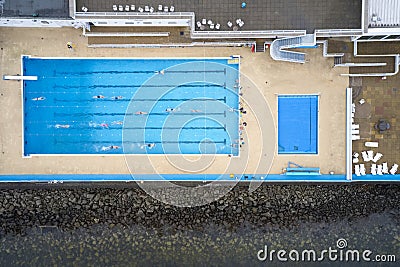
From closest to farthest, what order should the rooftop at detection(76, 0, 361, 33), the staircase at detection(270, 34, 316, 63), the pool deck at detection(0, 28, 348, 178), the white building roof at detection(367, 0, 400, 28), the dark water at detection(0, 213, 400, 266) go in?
the white building roof at detection(367, 0, 400, 28) < the rooftop at detection(76, 0, 361, 33) < the staircase at detection(270, 34, 316, 63) < the pool deck at detection(0, 28, 348, 178) < the dark water at detection(0, 213, 400, 266)

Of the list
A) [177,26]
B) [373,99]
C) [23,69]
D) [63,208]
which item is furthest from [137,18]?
[373,99]

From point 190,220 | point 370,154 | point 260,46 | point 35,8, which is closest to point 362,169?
point 370,154

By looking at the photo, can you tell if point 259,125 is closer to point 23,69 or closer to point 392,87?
point 392,87

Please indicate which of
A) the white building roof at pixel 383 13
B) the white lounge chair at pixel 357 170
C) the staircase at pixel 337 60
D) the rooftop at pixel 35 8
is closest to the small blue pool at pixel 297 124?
the staircase at pixel 337 60

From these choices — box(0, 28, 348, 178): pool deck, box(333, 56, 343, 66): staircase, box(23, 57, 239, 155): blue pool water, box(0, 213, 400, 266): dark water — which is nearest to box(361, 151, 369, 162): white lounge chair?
box(0, 28, 348, 178): pool deck

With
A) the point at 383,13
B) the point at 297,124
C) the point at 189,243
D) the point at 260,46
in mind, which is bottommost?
the point at 189,243

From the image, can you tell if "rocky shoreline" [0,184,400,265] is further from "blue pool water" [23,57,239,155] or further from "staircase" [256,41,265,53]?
"staircase" [256,41,265,53]

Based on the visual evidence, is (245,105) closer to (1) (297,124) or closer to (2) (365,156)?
(1) (297,124)
